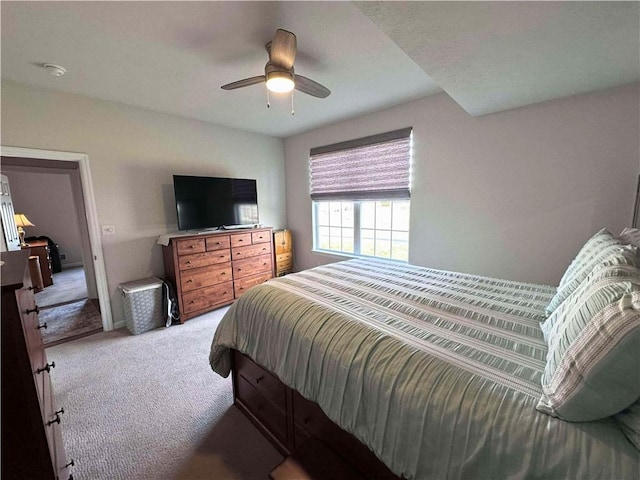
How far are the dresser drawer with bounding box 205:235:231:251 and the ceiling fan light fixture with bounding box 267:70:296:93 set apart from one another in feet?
6.81

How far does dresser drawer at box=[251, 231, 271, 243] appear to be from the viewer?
3.70 m

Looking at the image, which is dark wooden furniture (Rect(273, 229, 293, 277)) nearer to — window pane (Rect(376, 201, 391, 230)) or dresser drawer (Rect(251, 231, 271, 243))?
dresser drawer (Rect(251, 231, 271, 243))

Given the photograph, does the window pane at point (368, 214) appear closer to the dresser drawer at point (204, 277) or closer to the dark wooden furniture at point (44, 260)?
the dresser drawer at point (204, 277)

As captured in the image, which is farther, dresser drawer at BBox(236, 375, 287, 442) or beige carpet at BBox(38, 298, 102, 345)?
beige carpet at BBox(38, 298, 102, 345)

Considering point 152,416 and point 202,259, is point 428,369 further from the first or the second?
point 202,259

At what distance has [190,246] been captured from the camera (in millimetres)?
3080

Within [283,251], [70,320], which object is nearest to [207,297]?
[283,251]

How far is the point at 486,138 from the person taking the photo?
254cm

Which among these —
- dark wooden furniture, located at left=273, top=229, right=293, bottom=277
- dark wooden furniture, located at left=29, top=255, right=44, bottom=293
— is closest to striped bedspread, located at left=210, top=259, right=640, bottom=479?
dark wooden furniture, located at left=273, top=229, right=293, bottom=277

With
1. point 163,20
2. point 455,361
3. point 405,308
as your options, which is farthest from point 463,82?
point 163,20

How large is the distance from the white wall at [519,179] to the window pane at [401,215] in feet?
0.45

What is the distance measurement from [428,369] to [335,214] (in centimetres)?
319

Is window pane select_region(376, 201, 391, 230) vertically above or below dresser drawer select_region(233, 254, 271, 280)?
above

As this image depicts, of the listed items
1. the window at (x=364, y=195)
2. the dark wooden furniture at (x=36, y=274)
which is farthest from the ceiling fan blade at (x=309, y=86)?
the dark wooden furniture at (x=36, y=274)
